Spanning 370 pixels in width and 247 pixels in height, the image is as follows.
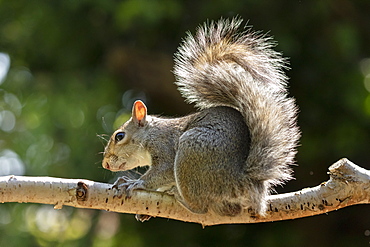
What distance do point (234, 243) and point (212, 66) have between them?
186 centimetres

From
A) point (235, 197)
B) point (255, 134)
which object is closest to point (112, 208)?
point (235, 197)

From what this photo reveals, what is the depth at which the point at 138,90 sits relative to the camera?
4.01 metres

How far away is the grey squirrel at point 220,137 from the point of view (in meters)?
2.00

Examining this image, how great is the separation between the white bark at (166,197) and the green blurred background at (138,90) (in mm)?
1434

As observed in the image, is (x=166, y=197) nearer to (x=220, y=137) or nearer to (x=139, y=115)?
(x=220, y=137)

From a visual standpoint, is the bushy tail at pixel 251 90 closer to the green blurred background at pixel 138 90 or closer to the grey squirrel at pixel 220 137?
the grey squirrel at pixel 220 137

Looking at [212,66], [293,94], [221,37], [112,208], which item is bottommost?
[112,208]

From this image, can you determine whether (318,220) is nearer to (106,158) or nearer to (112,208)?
(106,158)

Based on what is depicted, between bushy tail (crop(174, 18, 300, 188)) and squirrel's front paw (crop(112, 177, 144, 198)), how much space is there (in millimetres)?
389

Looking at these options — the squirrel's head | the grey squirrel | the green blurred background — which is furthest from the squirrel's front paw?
the green blurred background

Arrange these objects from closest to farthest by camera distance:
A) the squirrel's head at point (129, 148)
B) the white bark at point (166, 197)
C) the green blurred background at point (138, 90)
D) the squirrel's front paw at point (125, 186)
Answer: the white bark at point (166, 197) → the squirrel's front paw at point (125, 186) → the squirrel's head at point (129, 148) → the green blurred background at point (138, 90)

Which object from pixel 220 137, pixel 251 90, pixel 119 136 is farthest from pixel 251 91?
pixel 119 136

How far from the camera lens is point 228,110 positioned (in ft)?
7.18

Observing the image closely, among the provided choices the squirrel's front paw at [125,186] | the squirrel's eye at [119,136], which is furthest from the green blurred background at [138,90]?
the squirrel's front paw at [125,186]
